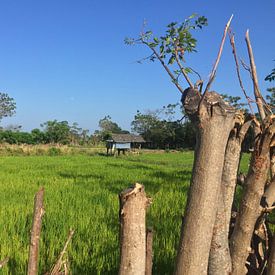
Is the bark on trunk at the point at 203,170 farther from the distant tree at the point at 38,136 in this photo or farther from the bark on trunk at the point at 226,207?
the distant tree at the point at 38,136

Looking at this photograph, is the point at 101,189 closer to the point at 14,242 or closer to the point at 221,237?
the point at 14,242

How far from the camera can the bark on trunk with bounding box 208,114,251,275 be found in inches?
48.0

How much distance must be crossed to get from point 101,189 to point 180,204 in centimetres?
214

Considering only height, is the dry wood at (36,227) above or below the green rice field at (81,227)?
above

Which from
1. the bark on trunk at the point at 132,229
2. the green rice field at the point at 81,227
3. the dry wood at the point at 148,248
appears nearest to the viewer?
the bark on trunk at the point at 132,229

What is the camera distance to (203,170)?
1055 mm

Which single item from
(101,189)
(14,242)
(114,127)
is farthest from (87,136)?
(14,242)

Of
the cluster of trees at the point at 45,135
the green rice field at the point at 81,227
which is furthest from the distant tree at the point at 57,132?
the green rice field at the point at 81,227

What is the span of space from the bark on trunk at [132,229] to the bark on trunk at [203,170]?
135 millimetres

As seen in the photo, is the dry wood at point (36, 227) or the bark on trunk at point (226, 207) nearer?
the dry wood at point (36, 227)

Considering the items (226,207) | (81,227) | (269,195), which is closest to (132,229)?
(226,207)

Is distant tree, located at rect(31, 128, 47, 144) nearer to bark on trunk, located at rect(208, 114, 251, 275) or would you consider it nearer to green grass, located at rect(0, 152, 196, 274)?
green grass, located at rect(0, 152, 196, 274)

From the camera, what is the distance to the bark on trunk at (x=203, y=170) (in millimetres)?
1049

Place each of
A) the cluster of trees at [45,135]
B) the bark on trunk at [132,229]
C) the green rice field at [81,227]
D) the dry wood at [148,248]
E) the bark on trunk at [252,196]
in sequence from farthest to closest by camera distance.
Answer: the cluster of trees at [45,135] → the green rice field at [81,227] → the bark on trunk at [252,196] → the dry wood at [148,248] → the bark on trunk at [132,229]
